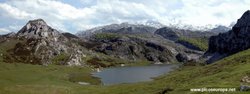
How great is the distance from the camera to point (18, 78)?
134 m

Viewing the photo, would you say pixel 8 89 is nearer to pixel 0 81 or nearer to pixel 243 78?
pixel 0 81

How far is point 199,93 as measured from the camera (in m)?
62.6

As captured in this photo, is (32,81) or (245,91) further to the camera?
(32,81)

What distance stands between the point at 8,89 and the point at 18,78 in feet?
111

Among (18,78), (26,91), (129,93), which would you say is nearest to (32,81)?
(18,78)

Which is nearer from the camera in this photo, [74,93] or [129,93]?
[129,93]

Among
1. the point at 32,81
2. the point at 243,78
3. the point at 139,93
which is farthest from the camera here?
the point at 32,81

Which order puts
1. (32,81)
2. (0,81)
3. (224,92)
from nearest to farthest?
(224,92) → (0,81) → (32,81)

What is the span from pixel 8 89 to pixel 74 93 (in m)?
18.1

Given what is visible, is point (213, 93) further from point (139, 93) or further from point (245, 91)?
point (139, 93)

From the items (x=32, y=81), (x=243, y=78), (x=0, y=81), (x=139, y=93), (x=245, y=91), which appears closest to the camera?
(x=245, y=91)

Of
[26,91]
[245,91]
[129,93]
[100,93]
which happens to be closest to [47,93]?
[26,91]

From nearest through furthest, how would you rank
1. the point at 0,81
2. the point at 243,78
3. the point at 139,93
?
the point at 243,78
the point at 139,93
the point at 0,81

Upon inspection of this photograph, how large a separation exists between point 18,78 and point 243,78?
83.3 m
